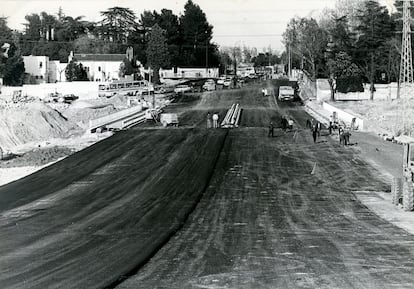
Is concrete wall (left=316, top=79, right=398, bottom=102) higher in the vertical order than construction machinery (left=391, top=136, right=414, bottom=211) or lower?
higher

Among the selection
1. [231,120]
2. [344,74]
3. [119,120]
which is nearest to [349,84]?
[344,74]

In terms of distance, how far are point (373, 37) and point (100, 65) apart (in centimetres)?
5661

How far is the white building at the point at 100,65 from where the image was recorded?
128750 millimetres

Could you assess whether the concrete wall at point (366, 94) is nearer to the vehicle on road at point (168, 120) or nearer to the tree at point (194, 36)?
the vehicle on road at point (168, 120)

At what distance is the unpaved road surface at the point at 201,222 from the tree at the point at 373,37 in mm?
56125

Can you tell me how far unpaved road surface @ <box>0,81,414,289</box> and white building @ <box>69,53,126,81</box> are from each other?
86.2 meters

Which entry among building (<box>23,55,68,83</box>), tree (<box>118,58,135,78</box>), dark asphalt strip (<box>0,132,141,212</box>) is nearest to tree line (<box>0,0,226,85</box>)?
tree (<box>118,58,135,78</box>)

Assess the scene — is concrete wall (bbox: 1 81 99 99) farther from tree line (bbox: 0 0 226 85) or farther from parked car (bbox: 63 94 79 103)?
tree line (bbox: 0 0 226 85)

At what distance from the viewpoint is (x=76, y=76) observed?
392 feet

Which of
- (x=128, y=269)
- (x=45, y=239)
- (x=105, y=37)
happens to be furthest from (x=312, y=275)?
(x=105, y=37)

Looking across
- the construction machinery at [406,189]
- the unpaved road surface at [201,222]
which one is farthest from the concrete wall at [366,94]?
the construction machinery at [406,189]

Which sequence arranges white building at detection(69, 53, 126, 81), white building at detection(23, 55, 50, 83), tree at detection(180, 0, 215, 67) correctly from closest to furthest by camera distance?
white building at detection(23, 55, 50, 83) → white building at detection(69, 53, 126, 81) → tree at detection(180, 0, 215, 67)

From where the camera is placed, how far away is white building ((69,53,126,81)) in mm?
128750

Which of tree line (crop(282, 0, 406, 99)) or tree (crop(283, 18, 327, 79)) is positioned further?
tree (crop(283, 18, 327, 79))
